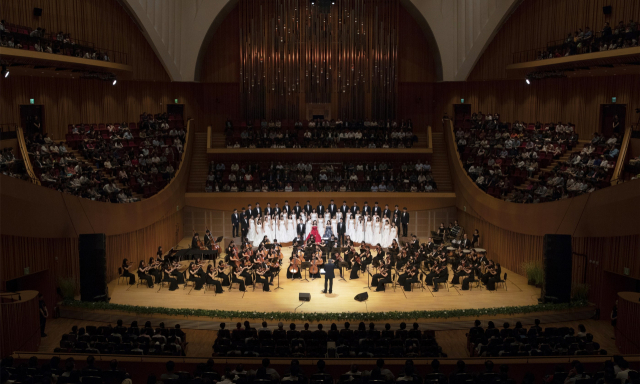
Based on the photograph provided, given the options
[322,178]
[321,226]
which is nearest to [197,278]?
[321,226]

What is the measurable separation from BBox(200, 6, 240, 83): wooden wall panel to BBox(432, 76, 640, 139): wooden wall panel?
982 centimetres

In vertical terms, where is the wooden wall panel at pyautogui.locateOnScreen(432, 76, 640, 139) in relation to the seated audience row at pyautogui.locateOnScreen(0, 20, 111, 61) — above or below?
below

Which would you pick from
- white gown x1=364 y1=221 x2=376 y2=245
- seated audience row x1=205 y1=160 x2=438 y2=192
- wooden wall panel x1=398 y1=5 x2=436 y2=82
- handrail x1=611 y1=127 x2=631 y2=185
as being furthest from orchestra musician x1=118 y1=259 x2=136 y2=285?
wooden wall panel x1=398 y1=5 x2=436 y2=82

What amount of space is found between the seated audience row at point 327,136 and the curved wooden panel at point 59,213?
20.6 feet

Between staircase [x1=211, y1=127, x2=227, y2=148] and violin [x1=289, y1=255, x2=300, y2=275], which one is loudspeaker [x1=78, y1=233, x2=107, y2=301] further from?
staircase [x1=211, y1=127, x2=227, y2=148]

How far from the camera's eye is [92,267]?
15320mm

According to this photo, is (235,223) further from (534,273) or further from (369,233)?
(534,273)

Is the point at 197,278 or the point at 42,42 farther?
the point at 42,42

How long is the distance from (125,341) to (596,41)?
16.4m

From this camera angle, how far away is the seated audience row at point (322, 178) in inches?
953

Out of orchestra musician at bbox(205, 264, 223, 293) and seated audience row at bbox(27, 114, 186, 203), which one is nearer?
orchestra musician at bbox(205, 264, 223, 293)

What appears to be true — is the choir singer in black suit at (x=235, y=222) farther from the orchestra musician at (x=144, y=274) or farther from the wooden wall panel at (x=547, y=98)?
the wooden wall panel at (x=547, y=98)

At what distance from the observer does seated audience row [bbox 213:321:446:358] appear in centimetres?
1094

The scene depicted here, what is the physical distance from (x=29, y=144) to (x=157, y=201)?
4486 mm
